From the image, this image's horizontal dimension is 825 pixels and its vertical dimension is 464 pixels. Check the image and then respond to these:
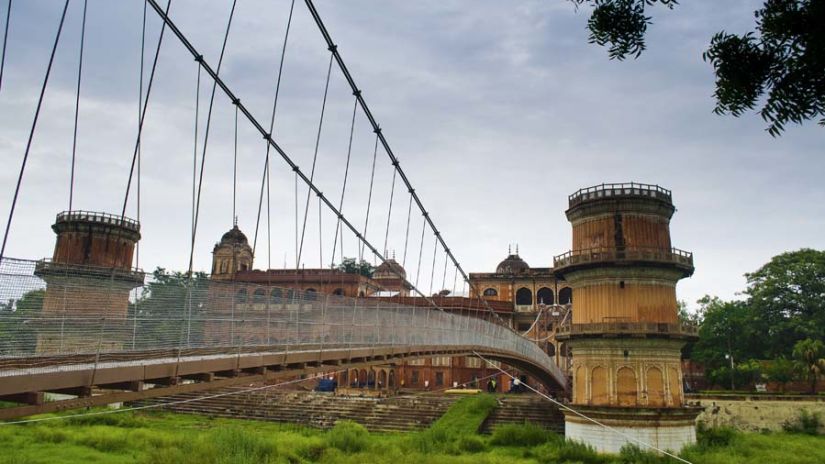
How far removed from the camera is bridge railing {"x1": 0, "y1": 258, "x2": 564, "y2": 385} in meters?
6.71

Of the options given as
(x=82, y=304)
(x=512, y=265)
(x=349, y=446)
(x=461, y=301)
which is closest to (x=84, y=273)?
(x=82, y=304)

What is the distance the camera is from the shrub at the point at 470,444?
29938 mm

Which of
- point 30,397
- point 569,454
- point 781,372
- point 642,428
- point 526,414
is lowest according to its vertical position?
point 569,454

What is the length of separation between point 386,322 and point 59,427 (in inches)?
949

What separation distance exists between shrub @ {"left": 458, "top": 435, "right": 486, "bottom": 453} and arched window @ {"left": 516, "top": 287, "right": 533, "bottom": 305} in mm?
25959

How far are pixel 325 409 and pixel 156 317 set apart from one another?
3115cm

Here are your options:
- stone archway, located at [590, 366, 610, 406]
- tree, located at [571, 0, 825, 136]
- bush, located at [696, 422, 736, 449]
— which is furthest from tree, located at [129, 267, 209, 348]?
bush, located at [696, 422, 736, 449]

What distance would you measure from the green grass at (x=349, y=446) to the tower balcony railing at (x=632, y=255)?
7.95 metres

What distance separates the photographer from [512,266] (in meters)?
59.5

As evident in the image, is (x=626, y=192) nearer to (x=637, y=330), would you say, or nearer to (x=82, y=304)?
(x=637, y=330)

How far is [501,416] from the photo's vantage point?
35844 mm

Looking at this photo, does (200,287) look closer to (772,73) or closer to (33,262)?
(33,262)

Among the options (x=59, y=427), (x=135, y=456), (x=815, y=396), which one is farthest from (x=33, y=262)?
(x=815, y=396)

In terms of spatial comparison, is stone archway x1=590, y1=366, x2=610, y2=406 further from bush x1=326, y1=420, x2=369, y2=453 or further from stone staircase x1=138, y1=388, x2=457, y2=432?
bush x1=326, y1=420, x2=369, y2=453
